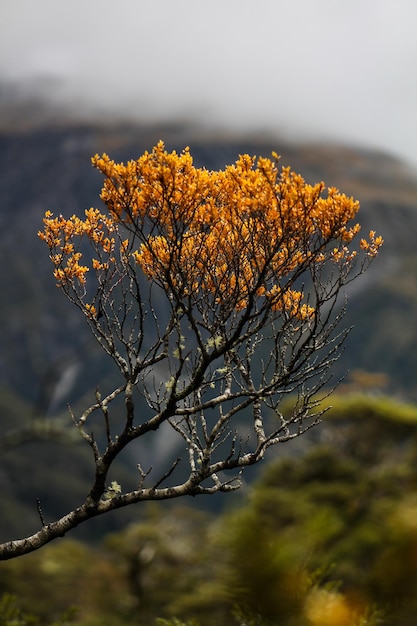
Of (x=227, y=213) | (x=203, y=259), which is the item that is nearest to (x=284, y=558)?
(x=227, y=213)

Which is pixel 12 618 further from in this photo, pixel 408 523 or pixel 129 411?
pixel 408 523

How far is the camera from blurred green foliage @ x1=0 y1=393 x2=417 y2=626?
19.1 feet

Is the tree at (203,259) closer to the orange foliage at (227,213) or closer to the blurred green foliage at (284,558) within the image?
the orange foliage at (227,213)

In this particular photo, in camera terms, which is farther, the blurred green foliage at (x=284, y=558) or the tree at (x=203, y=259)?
the tree at (x=203, y=259)

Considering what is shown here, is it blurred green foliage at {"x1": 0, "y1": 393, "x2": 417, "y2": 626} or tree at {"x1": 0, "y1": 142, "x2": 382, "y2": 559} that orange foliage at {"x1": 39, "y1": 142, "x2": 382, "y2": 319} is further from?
blurred green foliage at {"x1": 0, "y1": 393, "x2": 417, "y2": 626}

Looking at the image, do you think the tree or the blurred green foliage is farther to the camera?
the tree

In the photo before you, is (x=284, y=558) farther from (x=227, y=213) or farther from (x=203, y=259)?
(x=203, y=259)

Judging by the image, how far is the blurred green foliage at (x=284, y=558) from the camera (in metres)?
5.83

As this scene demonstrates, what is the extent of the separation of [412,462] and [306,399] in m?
19.2

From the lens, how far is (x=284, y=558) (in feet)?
18.6

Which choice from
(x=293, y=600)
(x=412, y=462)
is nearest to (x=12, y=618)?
(x=293, y=600)

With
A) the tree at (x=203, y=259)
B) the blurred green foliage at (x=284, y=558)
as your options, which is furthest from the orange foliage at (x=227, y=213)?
the blurred green foliage at (x=284, y=558)

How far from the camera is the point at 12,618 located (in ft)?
46.8

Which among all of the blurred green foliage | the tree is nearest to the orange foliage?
the tree
